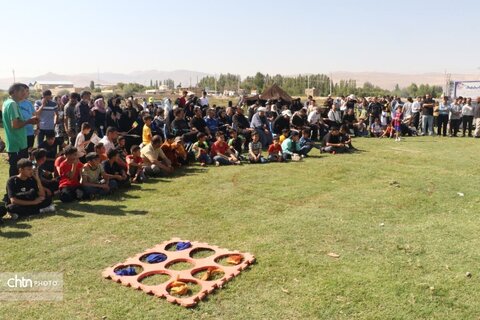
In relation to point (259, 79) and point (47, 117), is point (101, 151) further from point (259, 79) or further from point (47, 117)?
point (259, 79)

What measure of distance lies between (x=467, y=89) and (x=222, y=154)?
22.0 meters

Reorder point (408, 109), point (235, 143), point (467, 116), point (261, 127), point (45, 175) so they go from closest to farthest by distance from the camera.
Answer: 1. point (45, 175)
2. point (235, 143)
3. point (261, 127)
4. point (467, 116)
5. point (408, 109)

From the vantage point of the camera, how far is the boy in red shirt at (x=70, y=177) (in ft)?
25.8

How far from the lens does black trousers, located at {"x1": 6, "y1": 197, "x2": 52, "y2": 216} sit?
6.93 metres

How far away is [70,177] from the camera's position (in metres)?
8.04

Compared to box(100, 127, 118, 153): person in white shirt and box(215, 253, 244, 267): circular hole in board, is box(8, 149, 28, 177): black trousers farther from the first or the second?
box(215, 253, 244, 267): circular hole in board

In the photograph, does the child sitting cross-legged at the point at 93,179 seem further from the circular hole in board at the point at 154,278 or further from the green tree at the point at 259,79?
the green tree at the point at 259,79

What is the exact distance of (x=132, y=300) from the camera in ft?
14.4

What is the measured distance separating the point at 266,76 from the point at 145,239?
72313 millimetres

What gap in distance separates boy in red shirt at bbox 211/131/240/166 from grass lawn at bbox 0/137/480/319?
1.23 meters

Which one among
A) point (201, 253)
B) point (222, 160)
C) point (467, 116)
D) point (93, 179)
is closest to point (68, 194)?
point (93, 179)

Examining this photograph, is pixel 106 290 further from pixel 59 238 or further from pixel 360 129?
pixel 360 129

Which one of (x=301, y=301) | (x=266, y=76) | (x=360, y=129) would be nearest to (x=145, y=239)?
(x=301, y=301)
